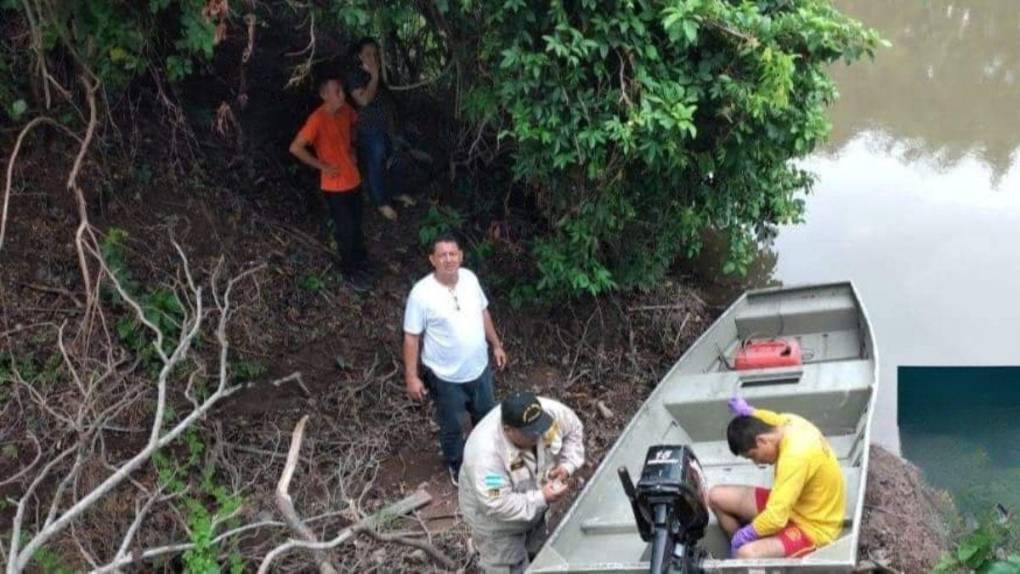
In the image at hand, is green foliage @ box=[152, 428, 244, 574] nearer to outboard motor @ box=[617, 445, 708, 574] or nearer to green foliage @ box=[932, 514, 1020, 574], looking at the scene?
outboard motor @ box=[617, 445, 708, 574]

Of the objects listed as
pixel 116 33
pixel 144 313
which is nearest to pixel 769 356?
pixel 144 313

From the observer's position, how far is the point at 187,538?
4.68 metres

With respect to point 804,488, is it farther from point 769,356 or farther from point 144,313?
point 144,313

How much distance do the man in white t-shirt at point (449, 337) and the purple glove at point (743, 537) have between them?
5.43 ft

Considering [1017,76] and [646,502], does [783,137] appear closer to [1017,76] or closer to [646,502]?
[646,502]

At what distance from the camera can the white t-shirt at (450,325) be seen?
15.5 feet

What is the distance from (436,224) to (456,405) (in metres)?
2.17

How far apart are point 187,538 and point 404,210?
126 inches

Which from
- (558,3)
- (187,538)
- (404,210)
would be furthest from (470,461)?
(404,210)

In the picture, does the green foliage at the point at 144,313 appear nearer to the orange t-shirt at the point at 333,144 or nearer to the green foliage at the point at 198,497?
the green foliage at the point at 198,497

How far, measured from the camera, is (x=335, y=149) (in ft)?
19.4

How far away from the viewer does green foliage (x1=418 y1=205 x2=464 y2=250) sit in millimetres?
6699

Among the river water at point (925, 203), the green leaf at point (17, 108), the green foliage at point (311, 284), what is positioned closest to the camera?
the green leaf at point (17, 108)

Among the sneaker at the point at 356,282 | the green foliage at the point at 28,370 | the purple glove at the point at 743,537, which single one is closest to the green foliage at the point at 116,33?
the green foliage at the point at 28,370
